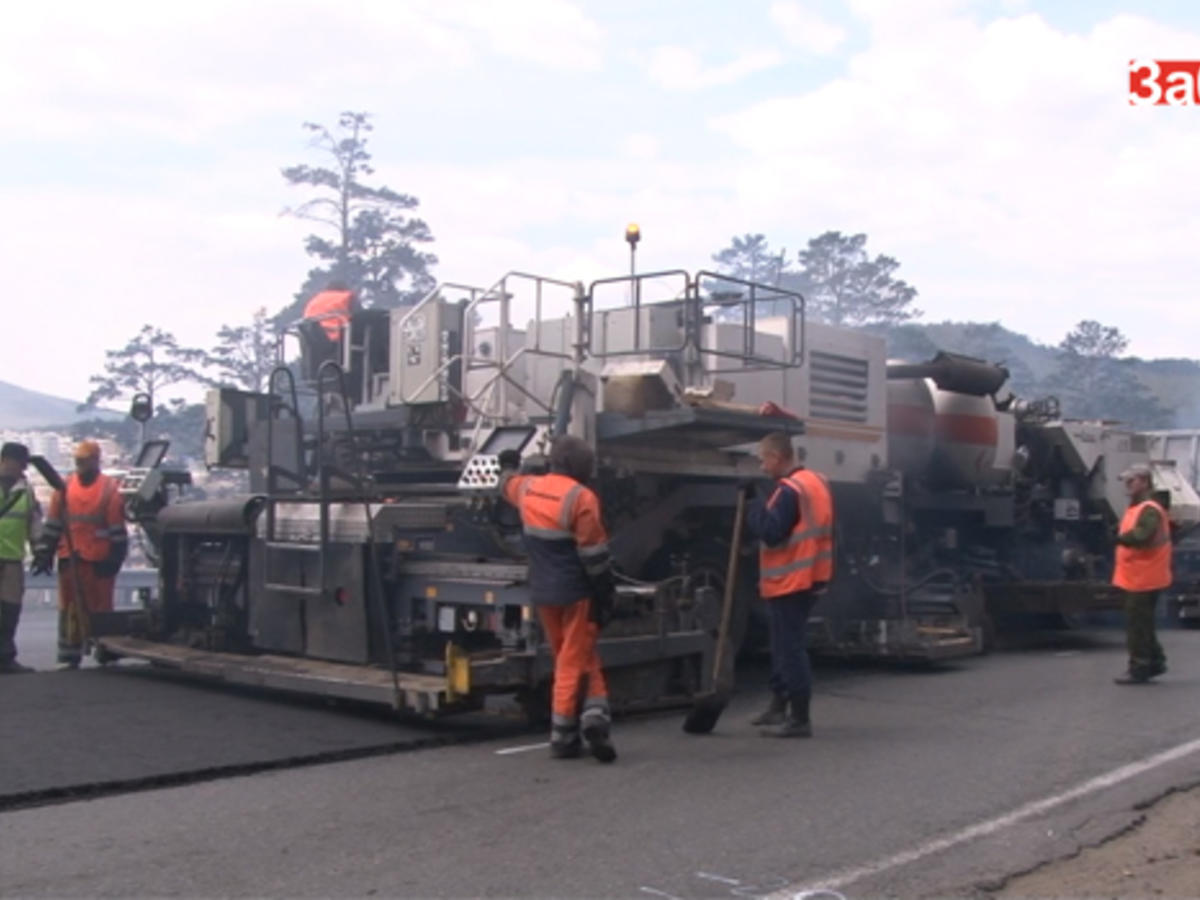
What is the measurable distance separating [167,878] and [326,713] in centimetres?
339

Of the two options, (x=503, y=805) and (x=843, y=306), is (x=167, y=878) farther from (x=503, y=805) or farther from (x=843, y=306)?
(x=843, y=306)

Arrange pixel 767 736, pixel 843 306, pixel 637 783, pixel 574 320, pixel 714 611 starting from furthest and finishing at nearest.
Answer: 1. pixel 843 306
2. pixel 574 320
3. pixel 714 611
4. pixel 767 736
5. pixel 637 783

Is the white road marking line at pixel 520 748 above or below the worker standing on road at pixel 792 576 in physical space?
below

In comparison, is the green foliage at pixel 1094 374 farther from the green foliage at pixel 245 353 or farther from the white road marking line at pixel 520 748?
the white road marking line at pixel 520 748

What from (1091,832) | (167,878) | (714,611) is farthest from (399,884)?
(714,611)

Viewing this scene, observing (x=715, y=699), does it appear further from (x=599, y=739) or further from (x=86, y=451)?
(x=86, y=451)

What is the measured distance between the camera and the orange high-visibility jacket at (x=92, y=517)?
34.3 feet

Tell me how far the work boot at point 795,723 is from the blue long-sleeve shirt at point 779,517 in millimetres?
894

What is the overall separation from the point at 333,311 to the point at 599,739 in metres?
5.20

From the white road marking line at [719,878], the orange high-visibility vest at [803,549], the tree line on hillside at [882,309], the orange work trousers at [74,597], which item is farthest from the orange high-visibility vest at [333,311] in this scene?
the tree line on hillside at [882,309]

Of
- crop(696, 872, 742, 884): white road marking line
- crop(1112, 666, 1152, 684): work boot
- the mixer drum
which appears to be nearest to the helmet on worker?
the mixer drum

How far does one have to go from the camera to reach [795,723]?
792cm

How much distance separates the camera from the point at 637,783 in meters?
6.61

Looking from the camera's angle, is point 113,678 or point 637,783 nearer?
point 637,783
